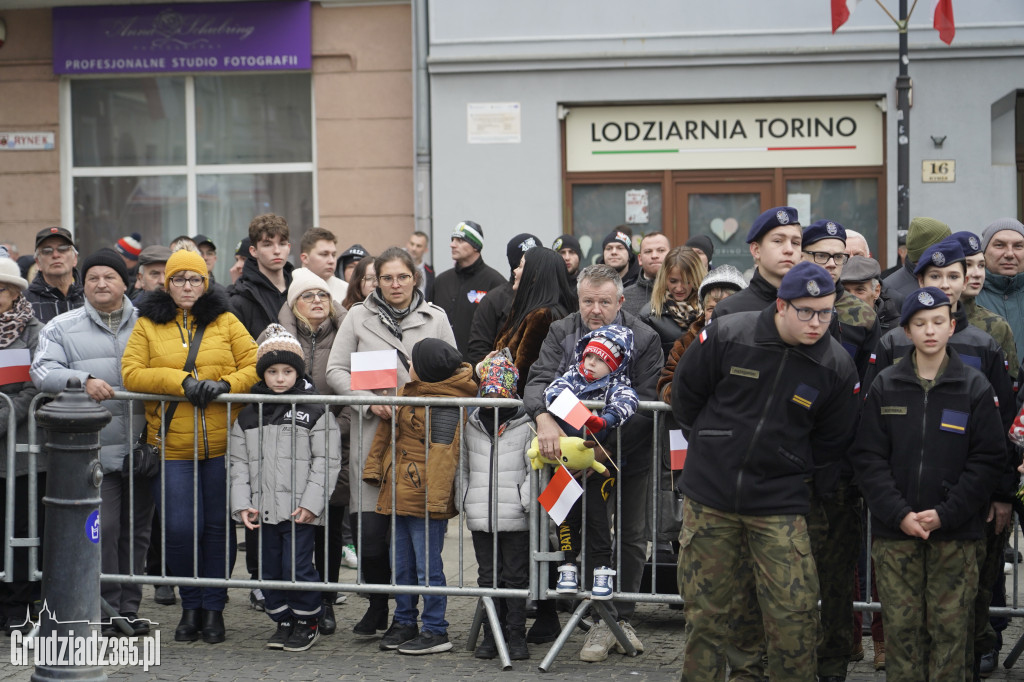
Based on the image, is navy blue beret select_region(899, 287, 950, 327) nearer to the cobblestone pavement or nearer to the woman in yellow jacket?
the cobblestone pavement

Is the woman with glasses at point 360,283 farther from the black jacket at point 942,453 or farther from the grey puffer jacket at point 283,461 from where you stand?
the black jacket at point 942,453

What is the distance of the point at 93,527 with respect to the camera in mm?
5293

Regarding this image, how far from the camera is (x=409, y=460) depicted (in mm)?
6383

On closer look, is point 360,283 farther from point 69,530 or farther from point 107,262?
point 69,530

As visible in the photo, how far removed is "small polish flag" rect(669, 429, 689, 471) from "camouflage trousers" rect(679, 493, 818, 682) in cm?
76

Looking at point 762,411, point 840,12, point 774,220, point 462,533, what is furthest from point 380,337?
point 840,12

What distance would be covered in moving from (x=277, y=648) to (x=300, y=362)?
152 cm

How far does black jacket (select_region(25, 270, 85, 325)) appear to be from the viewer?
7.45 m

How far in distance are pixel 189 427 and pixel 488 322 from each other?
196 centimetres

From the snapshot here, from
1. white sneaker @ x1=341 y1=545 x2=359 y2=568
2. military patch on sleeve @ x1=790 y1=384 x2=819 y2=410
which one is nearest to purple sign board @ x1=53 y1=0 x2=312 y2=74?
white sneaker @ x1=341 y1=545 x2=359 y2=568

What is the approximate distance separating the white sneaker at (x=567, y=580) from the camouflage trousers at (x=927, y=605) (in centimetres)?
151

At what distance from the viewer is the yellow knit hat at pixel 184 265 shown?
263 inches

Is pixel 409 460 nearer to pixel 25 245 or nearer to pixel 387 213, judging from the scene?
pixel 387 213

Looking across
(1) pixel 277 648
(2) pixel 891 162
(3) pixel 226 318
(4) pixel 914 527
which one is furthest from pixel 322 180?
(4) pixel 914 527
